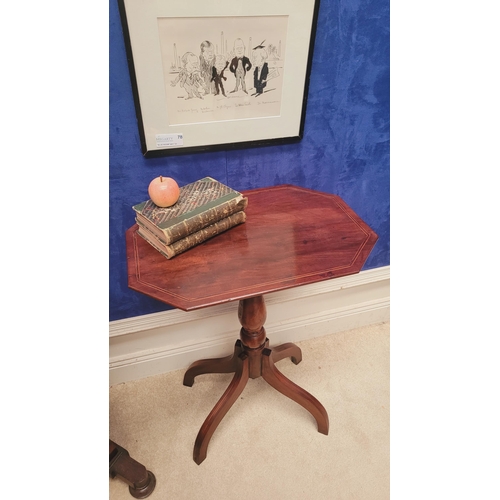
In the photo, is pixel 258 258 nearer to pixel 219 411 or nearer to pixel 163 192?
pixel 163 192

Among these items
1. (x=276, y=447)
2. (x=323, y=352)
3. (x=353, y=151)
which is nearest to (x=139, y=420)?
(x=276, y=447)

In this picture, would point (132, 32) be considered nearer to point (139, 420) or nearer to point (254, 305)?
point (254, 305)

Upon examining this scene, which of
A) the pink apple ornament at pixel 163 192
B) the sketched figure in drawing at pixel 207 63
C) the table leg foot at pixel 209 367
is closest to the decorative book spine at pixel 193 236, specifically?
the pink apple ornament at pixel 163 192

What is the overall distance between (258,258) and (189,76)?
63 cm

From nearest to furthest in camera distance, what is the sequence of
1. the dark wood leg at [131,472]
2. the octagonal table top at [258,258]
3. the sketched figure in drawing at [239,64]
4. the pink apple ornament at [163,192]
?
the octagonal table top at [258,258], the pink apple ornament at [163,192], the sketched figure in drawing at [239,64], the dark wood leg at [131,472]

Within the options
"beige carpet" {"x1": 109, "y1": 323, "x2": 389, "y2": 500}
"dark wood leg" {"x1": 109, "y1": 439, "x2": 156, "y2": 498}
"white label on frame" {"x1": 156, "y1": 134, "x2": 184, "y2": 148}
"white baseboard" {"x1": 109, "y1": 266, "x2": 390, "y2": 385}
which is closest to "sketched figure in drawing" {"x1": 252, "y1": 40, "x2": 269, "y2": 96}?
"white label on frame" {"x1": 156, "y1": 134, "x2": 184, "y2": 148}

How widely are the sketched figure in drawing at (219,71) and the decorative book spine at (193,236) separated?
0.43 m

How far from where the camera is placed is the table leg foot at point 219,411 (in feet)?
4.95

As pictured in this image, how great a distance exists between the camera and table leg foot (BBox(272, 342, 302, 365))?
5.88 feet

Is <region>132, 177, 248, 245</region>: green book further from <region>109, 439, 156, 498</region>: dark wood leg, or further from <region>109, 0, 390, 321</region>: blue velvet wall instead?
<region>109, 439, 156, 498</region>: dark wood leg

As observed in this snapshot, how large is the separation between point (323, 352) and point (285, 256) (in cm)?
103

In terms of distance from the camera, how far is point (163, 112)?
4.18 feet

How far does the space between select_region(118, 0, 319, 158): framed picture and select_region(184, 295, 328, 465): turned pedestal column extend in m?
0.63

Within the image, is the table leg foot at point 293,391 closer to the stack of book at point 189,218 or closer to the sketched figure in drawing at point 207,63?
the stack of book at point 189,218
